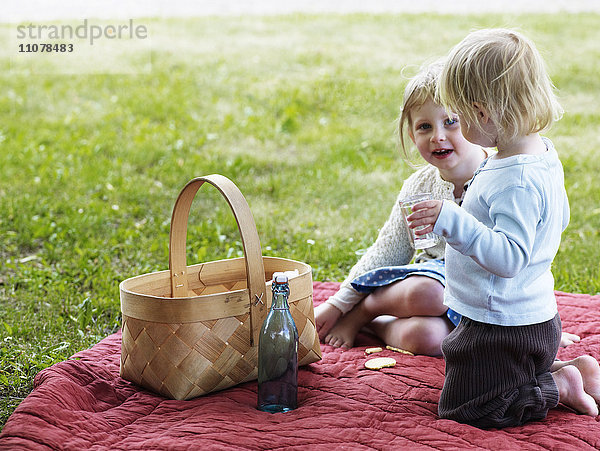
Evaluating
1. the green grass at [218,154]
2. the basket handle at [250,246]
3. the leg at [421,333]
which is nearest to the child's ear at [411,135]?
the green grass at [218,154]

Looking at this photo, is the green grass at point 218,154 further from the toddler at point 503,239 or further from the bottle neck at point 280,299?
the bottle neck at point 280,299

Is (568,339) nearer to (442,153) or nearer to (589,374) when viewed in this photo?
(589,374)

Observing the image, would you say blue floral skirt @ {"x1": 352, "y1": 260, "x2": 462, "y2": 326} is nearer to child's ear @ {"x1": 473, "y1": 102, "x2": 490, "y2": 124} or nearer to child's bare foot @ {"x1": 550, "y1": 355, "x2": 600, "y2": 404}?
child's bare foot @ {"x1": 550, "y1": 355, "x2": 600, "y2": 404}

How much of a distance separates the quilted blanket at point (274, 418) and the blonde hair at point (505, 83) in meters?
0.77

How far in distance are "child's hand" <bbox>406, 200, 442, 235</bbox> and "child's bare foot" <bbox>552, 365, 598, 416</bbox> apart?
0.67 metres

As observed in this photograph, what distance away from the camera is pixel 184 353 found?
201cm

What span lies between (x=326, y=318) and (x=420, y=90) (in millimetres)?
880

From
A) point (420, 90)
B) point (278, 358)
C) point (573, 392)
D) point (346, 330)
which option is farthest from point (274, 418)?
point (420, 90)

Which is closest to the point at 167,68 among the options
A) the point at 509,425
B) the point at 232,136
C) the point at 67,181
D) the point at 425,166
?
the point at 232,136

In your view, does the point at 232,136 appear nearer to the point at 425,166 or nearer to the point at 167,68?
the point at 167,68

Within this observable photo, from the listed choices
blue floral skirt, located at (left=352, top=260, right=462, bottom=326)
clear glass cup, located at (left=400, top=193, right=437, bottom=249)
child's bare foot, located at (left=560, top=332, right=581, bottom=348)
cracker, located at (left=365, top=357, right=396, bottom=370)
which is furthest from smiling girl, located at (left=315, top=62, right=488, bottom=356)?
clear glass cup, located at (left=400, top=193, right=437, bottom=249)

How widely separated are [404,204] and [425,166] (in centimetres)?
96

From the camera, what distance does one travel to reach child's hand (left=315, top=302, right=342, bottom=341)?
2611 millimetres

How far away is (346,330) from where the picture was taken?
2586 mm
